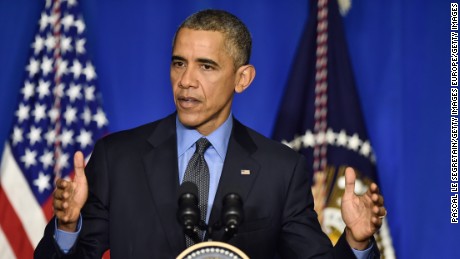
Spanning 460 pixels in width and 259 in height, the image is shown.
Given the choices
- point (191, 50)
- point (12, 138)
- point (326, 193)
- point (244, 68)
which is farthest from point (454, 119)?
point (12, 138)

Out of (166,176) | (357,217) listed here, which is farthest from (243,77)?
(357,217)

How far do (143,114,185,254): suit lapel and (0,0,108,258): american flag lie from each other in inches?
48.6

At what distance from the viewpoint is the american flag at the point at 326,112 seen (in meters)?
3.62

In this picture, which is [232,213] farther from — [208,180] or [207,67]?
[207,67]

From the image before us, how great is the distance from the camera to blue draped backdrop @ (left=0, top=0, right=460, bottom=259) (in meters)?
3.74

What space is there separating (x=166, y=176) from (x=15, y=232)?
5.06 feet

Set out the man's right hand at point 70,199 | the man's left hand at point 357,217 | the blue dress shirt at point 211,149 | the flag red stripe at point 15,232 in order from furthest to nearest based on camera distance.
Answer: the flag red stripe at point 15,232 < the blue dress shirt at point 211,149 < the man's left hand at point 357,217 < the man's right hand at point 70,199

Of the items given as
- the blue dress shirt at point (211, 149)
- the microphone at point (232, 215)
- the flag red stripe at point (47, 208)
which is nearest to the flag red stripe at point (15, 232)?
the flag red stripe at point (47, 208)

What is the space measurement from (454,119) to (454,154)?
0.18 meters

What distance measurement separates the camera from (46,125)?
3.61m

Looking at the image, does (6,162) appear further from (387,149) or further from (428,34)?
(428,34)

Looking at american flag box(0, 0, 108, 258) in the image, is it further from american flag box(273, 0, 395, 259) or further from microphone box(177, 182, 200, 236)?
microphone box(177, 182, 200, 236)

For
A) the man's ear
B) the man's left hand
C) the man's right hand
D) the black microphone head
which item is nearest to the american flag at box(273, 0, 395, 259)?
the man's ear

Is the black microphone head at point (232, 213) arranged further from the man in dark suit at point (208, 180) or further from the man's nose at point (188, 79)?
the man's nose at point (188, 79)
